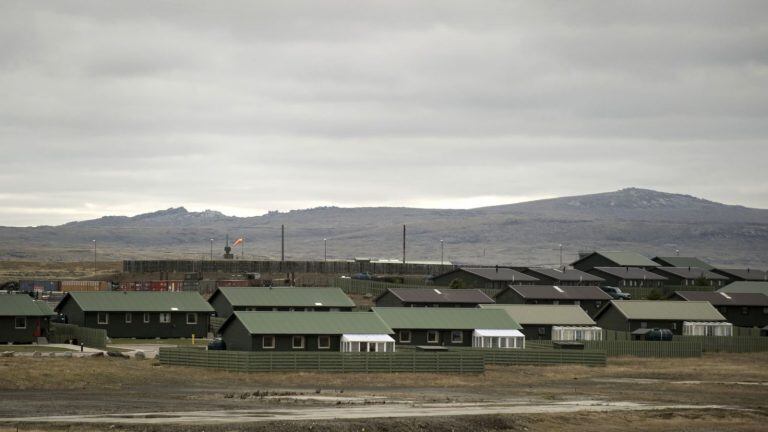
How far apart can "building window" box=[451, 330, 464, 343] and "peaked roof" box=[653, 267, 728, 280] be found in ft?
251

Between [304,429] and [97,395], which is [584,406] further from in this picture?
[97,395]

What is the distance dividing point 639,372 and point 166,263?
9248 cm

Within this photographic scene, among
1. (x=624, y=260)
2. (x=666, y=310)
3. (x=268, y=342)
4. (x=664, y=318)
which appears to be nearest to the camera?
(x=268, y=342)

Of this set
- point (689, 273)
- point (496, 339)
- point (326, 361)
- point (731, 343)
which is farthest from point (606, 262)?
point (326, 361)

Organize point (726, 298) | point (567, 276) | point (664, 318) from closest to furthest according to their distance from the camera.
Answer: point (664, 318), point (726, 298), point (567, 276)

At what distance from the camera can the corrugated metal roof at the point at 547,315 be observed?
113188 mm

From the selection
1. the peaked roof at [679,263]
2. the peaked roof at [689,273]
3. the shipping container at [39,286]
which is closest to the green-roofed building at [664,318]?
the peaked roof at [689,273]

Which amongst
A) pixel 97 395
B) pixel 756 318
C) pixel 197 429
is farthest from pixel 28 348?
pixel 756 318

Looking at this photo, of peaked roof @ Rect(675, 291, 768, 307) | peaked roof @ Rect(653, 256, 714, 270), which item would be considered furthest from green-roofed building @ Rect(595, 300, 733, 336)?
peaked roof @ Rect(653, 256, 714, 270)

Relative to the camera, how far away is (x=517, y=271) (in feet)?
521

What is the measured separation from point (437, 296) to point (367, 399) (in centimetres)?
5475

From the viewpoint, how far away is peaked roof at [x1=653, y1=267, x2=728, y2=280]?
172 meters

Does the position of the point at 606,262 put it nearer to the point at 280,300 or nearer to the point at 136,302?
the point at 280,300

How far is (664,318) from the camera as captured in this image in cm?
12000
